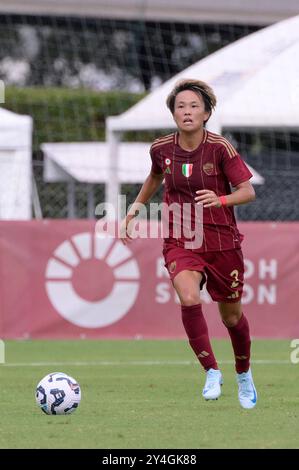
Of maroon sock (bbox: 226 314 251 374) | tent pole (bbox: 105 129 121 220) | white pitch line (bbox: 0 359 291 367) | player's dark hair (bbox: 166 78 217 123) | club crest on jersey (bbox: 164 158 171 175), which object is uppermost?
tent pole (bbox: 105 129 121 220)

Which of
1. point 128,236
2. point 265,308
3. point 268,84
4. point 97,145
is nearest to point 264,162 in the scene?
point 97,145

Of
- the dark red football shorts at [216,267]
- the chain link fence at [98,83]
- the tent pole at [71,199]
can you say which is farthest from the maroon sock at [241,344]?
the tent pole at [71,199]

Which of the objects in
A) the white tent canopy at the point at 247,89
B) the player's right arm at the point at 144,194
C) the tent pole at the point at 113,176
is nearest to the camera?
the player's right arm at the point at 144,194

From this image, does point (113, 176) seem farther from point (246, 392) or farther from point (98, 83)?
point (98, 83)

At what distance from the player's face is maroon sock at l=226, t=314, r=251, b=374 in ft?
4.40

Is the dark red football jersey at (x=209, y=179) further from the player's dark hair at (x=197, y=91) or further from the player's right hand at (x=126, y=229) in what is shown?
the player's right hand at (x=126, y=229)

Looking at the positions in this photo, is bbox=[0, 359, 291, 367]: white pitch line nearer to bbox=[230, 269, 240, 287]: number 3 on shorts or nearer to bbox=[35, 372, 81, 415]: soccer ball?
bbox=[230, 269, 240, 287]: number 3 on shorts

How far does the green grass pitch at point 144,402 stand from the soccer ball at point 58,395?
0.07m

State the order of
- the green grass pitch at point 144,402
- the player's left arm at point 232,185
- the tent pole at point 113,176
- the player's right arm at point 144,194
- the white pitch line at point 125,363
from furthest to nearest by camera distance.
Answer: the tent pole at point 113,176 → the white pitch line at point 125,363 → the player's right arm at point 144,194 → the player's left arm at point 232,185 → the green grass pitch at point 144,402

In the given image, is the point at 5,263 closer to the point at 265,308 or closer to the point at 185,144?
the point at 265,308

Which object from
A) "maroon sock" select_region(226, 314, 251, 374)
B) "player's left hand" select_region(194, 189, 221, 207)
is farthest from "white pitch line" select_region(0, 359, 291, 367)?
"player's left hand" select_region(194, 189, 221, 207)

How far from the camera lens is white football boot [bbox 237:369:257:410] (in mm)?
8078

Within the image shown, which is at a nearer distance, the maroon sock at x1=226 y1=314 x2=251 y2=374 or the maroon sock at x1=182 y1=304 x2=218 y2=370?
the maroon sock at x1=182 y1=304 x2=218 y2=370

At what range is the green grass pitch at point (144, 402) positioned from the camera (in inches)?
257
